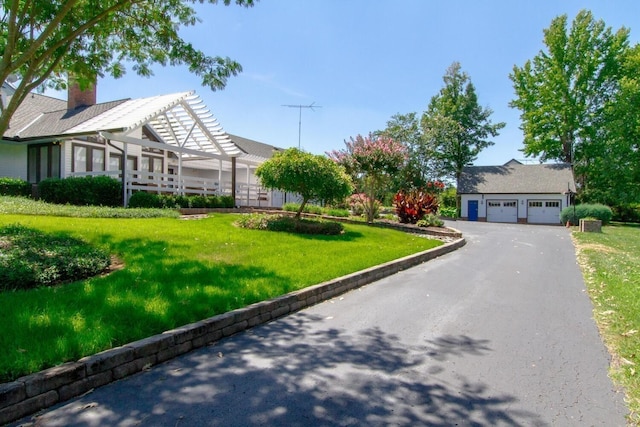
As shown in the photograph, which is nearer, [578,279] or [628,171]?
[578,279]

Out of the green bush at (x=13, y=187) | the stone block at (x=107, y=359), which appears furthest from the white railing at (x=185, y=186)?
the stone block at (x=107, y=359)

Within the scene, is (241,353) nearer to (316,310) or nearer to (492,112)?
(316,310)

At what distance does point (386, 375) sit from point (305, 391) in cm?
79

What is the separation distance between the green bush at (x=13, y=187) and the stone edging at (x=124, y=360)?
53.3ft

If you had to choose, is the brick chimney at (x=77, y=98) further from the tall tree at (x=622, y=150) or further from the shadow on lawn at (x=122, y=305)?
the tall tree at (x=622, y=150)

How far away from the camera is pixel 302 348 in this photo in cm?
434

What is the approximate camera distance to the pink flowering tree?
56.7 ft

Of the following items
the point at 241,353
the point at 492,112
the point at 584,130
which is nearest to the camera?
the point at 241,353

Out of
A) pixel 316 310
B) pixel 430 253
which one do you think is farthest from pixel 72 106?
pixel 316 310

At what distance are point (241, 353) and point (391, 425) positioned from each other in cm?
→ 183

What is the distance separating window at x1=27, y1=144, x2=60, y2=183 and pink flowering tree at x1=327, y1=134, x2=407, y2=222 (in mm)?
12406

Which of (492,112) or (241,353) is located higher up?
(492,112)

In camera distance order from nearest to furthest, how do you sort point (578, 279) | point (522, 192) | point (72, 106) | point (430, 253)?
point (578, 279) < point (430, 253) < point (72, 106) < point (522, 192)

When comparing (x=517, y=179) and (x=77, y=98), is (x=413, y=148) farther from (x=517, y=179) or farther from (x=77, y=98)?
(x=77, y=98)
